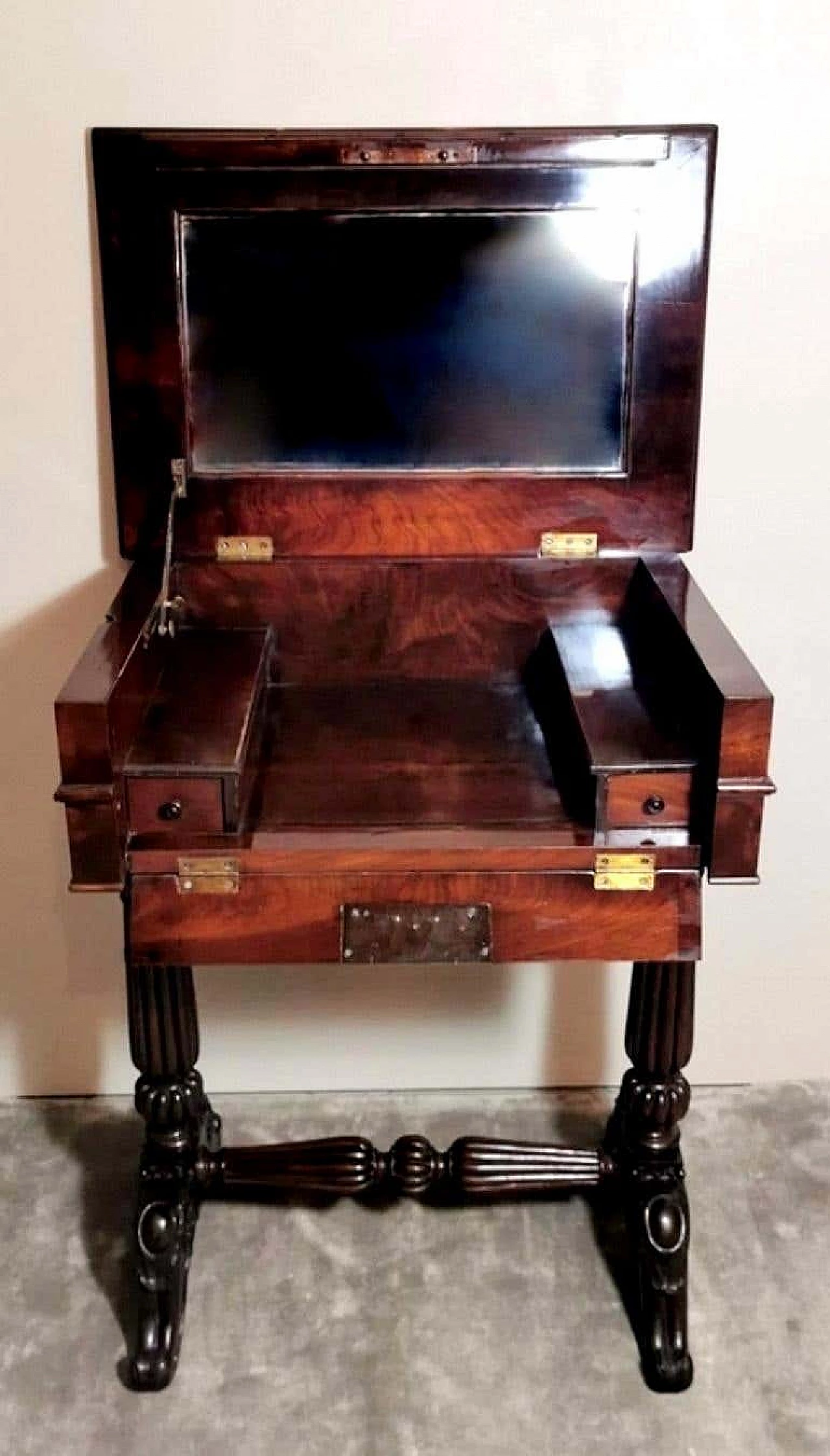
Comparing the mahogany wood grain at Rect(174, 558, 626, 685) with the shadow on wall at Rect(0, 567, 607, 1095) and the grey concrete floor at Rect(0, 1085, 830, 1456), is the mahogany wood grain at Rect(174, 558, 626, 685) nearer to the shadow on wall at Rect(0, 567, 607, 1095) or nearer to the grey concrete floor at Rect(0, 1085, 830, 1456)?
the shadow on wall at Rect(0, 567, 607, 1095)

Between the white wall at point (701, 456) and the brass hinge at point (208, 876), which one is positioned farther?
the white wall at point (701, 456)

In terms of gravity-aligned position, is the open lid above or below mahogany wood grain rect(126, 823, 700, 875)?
above

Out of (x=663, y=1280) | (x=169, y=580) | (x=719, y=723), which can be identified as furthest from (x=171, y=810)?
(x=663, y=1280)

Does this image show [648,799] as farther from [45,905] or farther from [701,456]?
[45,905]

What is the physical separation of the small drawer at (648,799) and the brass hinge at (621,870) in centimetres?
3

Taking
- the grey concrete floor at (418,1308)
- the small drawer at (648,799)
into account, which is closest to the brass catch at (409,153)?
the small drawer at (648,799)

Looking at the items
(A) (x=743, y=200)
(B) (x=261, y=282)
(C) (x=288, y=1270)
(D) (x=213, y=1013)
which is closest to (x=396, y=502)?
(B) (x=261, y=282)

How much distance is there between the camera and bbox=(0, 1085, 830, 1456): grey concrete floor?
156 centimetres

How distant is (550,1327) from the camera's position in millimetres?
1687

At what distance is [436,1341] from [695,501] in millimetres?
1035

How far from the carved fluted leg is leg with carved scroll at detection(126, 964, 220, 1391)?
0.09m

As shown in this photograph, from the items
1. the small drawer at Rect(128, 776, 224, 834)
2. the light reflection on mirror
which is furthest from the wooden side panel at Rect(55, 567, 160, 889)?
the light reflection on mirror

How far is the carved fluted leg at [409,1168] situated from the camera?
1.78m

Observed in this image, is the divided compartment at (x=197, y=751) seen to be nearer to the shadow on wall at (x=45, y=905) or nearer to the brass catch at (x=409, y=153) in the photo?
the shadow on wall at (x=45, y=905)
